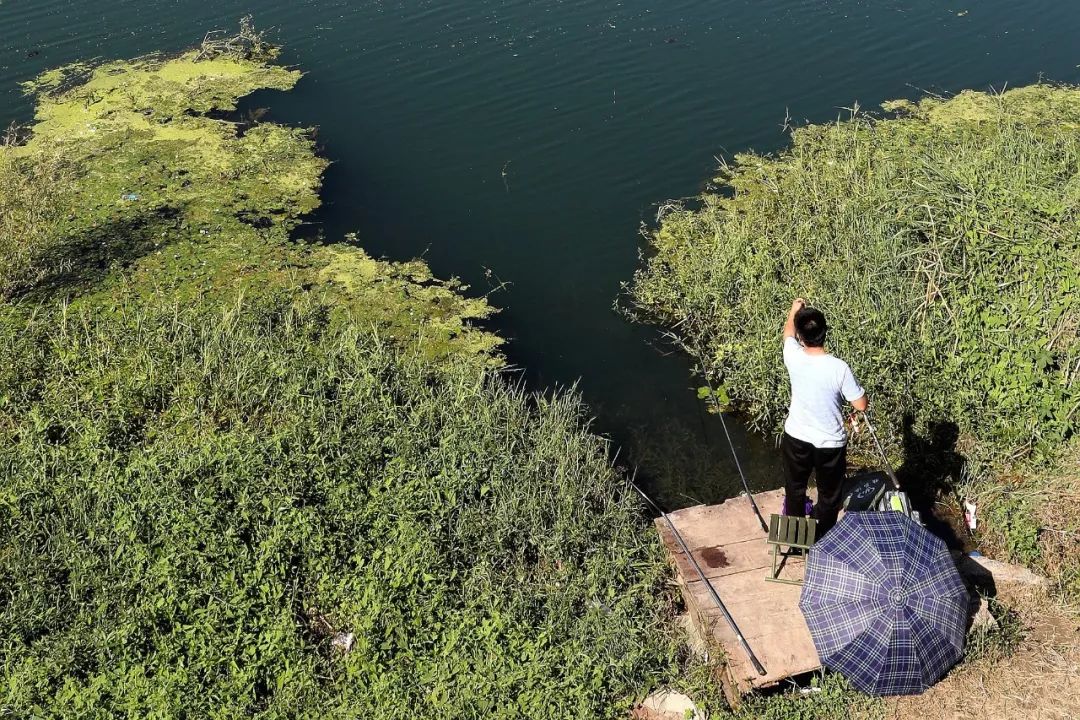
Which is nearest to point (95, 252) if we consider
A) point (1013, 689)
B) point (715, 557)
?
point (715, 557)

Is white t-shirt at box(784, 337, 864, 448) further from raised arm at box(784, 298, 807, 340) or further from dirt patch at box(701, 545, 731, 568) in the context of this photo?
dirt patch at box(701, 545, 731, 568)

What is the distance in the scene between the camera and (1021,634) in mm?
4484

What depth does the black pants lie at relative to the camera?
4.39 meters

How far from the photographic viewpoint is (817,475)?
4488 millimetres

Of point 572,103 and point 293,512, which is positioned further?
point 572,103

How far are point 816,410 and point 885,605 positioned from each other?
35.8 inches

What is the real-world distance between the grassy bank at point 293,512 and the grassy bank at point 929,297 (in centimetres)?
160

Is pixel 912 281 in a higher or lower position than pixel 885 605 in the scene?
higher

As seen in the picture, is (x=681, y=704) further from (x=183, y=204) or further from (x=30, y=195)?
(x=30, y=195)

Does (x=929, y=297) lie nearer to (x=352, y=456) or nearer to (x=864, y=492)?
(x=864, y=492)

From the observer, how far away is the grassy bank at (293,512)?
4.25 metres

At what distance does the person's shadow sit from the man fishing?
126 cm

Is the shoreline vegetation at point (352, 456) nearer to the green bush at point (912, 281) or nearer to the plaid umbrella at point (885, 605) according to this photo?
the green bush at point (912, 281)

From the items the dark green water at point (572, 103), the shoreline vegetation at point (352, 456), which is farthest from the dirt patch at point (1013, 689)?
the dark green water at point (572, 103)
